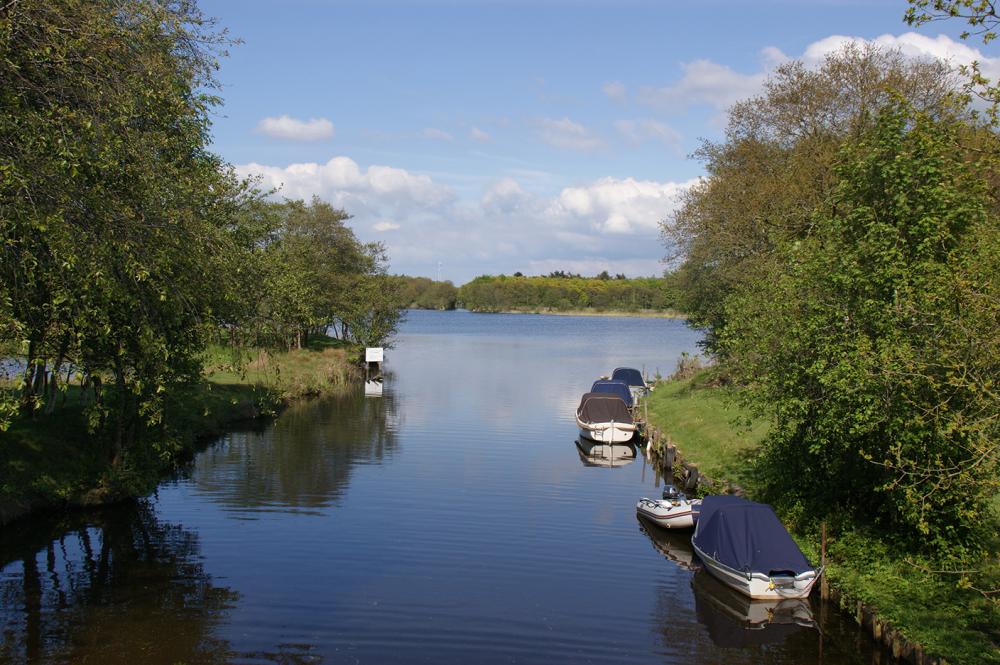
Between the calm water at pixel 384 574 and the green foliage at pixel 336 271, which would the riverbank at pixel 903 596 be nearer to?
the calm water at pixel 384 574

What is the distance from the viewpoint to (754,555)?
20625 millimetres

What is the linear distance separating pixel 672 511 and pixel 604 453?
586 inches

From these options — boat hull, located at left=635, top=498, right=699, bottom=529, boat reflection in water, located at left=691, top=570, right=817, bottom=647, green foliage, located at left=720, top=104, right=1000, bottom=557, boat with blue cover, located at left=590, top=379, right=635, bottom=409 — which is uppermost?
green foliage, located at left=720, top=104, right=1000, bottom=557

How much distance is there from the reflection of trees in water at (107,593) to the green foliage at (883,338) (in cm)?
1493

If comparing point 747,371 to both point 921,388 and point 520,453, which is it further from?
point 520,453

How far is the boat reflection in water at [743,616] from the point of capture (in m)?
18.6

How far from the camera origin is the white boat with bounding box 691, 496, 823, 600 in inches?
790

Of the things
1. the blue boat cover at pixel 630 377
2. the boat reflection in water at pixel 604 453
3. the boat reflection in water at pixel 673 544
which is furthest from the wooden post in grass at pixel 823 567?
the blue boat cover at pixel 630 377

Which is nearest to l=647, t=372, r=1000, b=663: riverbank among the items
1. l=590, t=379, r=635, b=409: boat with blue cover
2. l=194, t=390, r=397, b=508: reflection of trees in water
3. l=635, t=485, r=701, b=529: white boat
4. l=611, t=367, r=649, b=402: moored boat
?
l=635, t=485, r=701, b=529: white boat

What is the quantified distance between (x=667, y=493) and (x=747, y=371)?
17.8 ft

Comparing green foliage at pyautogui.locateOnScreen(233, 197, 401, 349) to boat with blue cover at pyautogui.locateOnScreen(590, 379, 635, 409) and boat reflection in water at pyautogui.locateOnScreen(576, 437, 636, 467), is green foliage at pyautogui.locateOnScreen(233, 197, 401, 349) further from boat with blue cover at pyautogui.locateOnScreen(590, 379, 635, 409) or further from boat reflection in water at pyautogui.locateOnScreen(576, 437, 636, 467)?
boat reflection in water at pyautogui.locateOnScreen(576, 437, 636, 467)

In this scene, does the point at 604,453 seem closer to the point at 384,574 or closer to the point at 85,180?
the point at 384,574

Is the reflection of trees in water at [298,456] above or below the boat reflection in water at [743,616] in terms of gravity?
above

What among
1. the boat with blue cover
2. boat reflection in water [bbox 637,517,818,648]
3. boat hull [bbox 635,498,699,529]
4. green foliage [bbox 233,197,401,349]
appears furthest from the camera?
green foliage [bbox 233,197,401,349]
